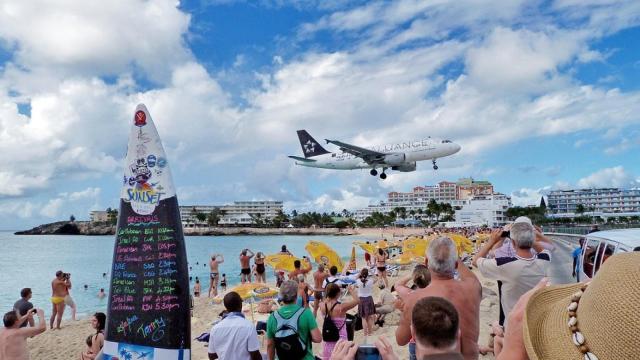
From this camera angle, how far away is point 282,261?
1447 centimetres

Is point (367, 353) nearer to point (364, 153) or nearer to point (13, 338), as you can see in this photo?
point (13, 338)

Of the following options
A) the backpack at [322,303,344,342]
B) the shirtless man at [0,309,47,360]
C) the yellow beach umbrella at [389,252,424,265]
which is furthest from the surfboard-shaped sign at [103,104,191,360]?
the yellow beach umbrella at [389,252,424,265]

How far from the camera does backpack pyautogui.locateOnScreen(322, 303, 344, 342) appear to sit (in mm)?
5230

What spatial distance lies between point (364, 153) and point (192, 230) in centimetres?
12374

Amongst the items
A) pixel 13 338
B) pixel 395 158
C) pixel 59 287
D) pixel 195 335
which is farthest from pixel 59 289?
pixel 395 158

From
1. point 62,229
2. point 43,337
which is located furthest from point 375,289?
point 62,229

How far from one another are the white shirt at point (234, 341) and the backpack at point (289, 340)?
11.6 inches

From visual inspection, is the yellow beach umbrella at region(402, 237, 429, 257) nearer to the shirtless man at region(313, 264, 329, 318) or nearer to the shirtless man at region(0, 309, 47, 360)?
the shirtless man at region(313, 264, 329, 318)

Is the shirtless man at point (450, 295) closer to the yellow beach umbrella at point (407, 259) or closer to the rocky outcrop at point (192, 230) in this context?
the yellow beach umbrella at point (407, 259)

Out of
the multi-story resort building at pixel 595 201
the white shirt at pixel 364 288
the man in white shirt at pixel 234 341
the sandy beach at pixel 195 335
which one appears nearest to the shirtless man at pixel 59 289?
the sandy beach at pixel 195 335

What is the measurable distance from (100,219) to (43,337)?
179824mm

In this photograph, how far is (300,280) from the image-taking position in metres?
10.5

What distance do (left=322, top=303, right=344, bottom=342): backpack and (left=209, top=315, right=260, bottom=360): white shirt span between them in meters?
1.36

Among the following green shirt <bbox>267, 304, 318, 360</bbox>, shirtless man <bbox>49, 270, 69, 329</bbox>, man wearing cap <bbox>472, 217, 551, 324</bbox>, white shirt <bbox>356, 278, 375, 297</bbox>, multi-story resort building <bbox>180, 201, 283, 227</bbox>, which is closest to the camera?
man wearing cap <bbox>472, 217, 551, 324</bbox>
